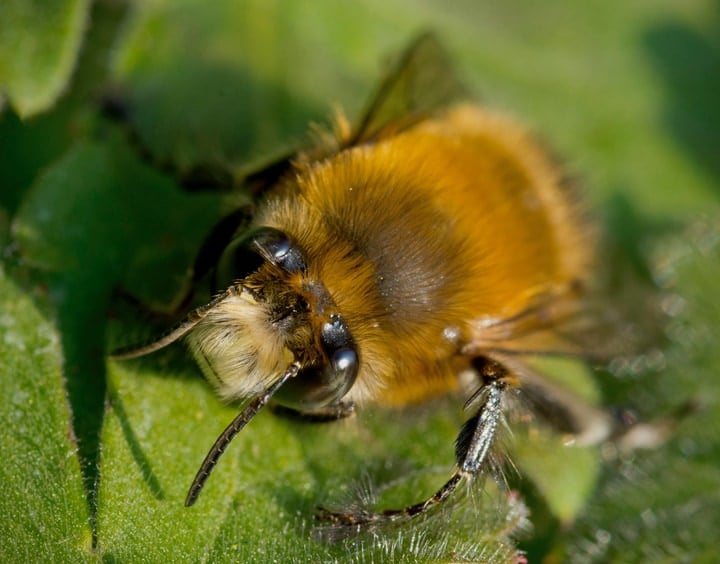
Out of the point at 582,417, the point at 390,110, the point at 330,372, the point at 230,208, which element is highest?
the point at 390,110

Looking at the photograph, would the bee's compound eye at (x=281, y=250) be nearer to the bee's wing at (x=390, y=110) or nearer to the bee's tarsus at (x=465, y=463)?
the bee's wing at (x=390, y=110)

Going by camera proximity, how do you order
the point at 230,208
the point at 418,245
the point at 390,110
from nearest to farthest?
the point at 418,245, the point at 230,208, the point at 390,110

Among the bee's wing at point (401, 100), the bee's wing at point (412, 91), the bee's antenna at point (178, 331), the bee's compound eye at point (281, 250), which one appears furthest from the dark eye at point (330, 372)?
the bee's wing at point (412, 91)

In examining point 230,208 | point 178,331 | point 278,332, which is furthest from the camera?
point 230,208

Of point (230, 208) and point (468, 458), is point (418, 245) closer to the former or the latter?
point (468, 458)

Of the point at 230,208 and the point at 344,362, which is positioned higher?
the point at 344,362

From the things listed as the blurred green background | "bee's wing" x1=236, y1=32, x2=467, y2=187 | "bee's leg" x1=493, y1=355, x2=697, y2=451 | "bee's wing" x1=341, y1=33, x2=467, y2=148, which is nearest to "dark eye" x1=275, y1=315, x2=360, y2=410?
the blurred green background

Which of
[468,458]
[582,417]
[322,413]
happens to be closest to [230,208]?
[322,413]

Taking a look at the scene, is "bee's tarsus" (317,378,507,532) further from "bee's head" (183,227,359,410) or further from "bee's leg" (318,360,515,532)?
"bee's head" (183,227,359,410)
